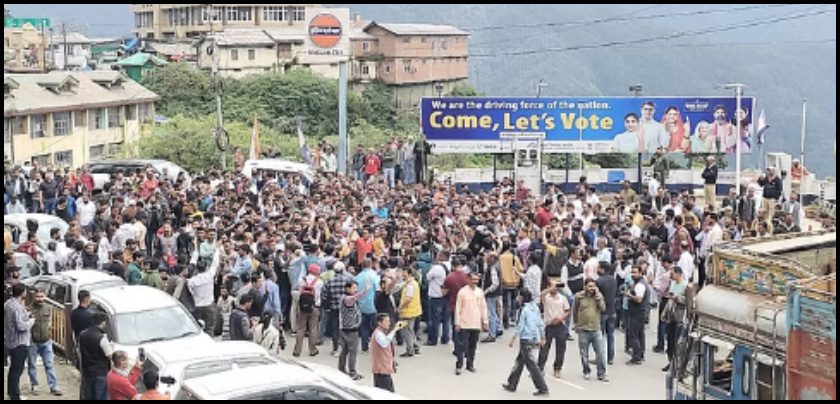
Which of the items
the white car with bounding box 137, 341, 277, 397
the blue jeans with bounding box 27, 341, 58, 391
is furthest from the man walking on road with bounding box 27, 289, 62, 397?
the white car with bounding box 137, 341, 277, 397

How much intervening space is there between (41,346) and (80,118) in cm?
4619

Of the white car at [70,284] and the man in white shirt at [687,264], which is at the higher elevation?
the man in white shirt at [687,264]

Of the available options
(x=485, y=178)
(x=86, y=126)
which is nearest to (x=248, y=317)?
(x=485, y=178)

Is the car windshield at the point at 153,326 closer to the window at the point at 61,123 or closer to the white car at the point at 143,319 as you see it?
the white car at the point at 143,319

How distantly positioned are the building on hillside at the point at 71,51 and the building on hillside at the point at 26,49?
7.64 ft

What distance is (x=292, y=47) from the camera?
98.4 m

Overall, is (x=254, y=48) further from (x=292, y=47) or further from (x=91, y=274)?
(x=91, y=274)

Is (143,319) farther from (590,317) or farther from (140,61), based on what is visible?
(140,61)

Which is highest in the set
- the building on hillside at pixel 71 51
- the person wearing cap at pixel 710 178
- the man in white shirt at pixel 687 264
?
the building on hillside at pixel 71 51

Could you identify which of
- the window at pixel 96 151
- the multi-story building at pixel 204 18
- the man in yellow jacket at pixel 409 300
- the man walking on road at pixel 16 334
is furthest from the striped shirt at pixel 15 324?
the multi-story building at pixel 204 18

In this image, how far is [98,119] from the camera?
59.7 meters

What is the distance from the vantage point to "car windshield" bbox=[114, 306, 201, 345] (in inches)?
560

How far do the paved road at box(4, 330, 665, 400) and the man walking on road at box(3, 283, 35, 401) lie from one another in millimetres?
644

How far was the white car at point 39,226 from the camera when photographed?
20.0m
